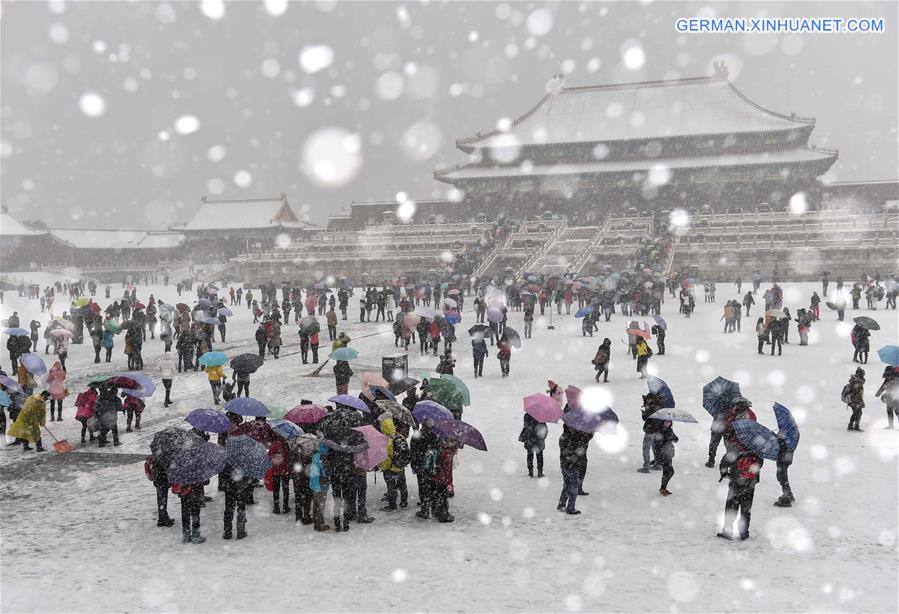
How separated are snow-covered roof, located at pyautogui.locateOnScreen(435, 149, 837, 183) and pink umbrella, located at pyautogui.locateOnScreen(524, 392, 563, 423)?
1819 inches

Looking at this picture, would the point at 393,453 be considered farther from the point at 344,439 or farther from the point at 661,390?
the point at 661,390

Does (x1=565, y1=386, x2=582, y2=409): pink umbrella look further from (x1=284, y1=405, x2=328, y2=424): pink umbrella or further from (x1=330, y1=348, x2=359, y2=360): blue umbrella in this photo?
(x1=330, y1=348, x2=359, y2=360): blue umbrella

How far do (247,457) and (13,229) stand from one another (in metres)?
68.1

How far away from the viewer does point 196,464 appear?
7031 mm

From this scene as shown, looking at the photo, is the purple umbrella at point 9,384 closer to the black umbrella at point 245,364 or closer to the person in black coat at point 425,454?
the black umbrella at point 245,364

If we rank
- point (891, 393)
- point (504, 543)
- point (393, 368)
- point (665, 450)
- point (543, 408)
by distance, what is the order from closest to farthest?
point (504, 543) → point (665, 450) → point (543, 408) → point (891, 393) → point (393, 368)

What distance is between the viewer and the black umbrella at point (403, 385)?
11841 mm

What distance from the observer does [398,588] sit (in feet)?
20.9

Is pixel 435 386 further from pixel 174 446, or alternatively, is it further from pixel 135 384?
pixel 135 384

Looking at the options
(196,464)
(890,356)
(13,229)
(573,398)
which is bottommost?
(196,464)

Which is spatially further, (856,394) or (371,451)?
(856,394)

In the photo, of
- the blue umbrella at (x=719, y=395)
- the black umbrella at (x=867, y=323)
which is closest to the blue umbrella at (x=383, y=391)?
the blue umbrella at (x=719, y=395)

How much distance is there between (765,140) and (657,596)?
51846mm

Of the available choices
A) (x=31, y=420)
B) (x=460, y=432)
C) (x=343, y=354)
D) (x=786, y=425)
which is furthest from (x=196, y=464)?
(x=343, y=354)
